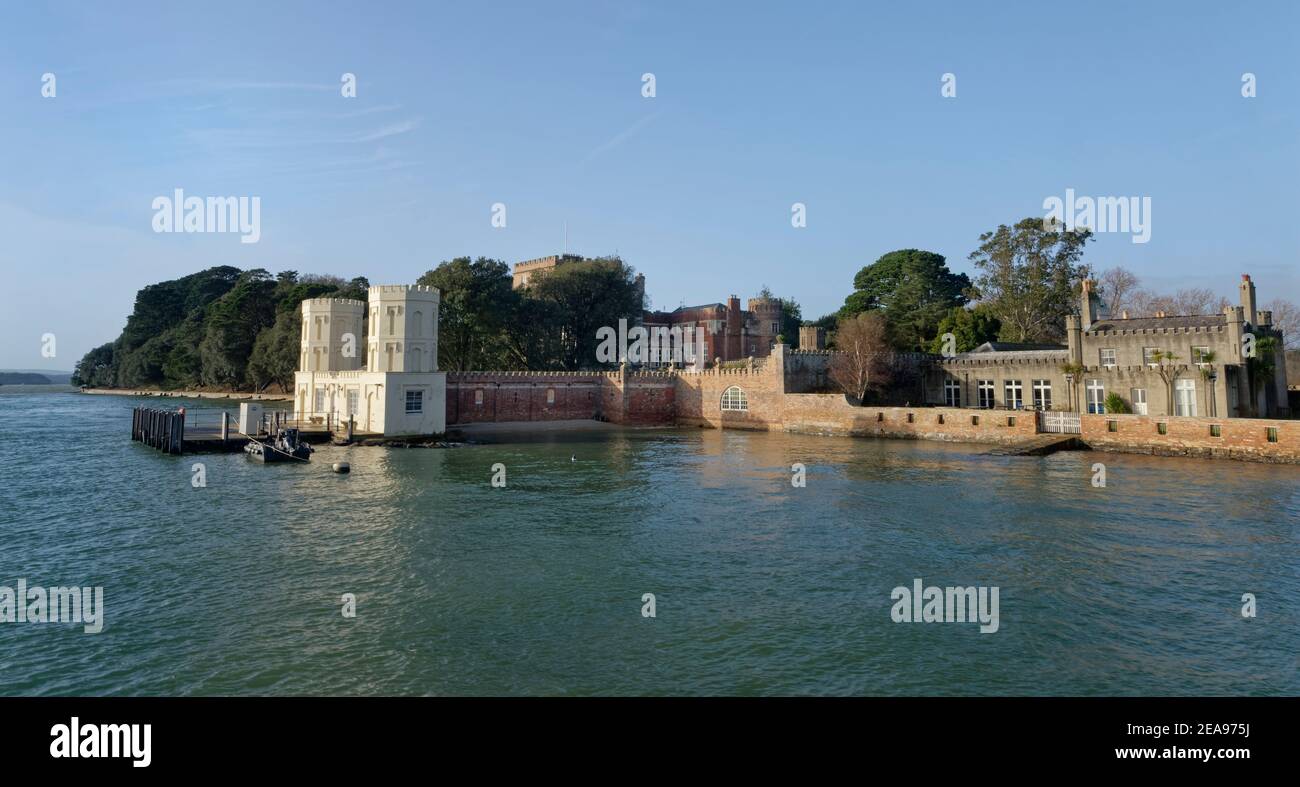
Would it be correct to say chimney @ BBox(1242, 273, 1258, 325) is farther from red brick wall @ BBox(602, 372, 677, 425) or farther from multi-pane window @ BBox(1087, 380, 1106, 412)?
red brick wall @ BBox(602, 372, 677, 425)

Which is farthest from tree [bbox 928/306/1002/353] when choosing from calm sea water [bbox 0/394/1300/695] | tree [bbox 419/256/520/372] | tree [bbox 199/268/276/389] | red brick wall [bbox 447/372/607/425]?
tree [bbox 199/268/276/389]

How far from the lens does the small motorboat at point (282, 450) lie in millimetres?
37094

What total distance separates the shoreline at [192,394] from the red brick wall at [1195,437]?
8224cm

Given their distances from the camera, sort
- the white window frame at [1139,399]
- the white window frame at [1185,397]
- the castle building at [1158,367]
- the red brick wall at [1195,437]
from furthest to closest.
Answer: the white window frame at [1139,399]
the white window frame at [1185,397]
the castle building at [1158,367]
the red brick wall at [1195,437]

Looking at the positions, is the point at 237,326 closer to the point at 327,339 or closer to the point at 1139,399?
the point at 327,339

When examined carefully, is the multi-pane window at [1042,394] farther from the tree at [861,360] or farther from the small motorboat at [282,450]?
the small motorboat at [282,450]

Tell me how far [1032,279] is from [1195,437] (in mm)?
26780

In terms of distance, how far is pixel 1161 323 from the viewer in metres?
42.9

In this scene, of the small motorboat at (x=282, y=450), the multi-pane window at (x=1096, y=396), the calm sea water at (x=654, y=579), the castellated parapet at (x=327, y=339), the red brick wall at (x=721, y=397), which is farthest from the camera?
the castellated parapet at (x=327, y=339)

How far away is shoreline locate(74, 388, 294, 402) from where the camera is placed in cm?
9300

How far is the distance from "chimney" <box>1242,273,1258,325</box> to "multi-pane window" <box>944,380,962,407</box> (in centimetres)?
1767

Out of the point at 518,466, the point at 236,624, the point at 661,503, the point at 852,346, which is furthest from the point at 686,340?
the point at 236,624

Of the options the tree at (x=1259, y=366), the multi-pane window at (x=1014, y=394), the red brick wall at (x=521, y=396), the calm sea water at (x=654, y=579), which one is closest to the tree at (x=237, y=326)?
the red brick wall at (x=521, y=396)
